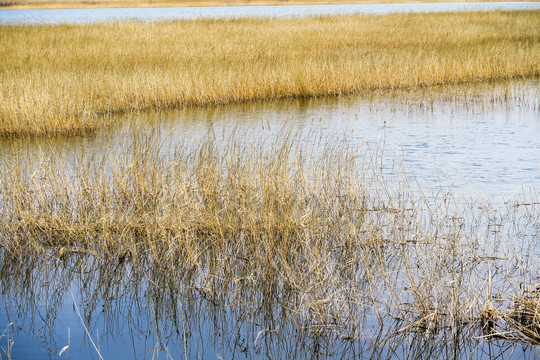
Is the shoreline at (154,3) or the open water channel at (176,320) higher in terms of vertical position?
the shoreline at (154,3)

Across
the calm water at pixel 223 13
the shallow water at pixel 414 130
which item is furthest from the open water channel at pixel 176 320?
the calm water at pixel 223 13

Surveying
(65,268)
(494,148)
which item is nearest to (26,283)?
(65,268)

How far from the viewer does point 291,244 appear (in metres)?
4.42

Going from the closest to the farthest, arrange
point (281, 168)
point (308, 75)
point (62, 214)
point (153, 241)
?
1. point (153, 241)
2. point (62, 214)
3. point (281, 168)
4. point (308, 75)

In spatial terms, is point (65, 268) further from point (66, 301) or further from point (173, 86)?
point (173, 86)

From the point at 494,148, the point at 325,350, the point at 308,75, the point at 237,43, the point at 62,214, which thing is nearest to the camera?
the point at 325,350

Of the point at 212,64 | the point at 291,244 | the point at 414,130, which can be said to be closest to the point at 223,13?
the point at 212,64

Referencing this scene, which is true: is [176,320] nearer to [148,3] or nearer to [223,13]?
[223,13]

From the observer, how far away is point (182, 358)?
317cm

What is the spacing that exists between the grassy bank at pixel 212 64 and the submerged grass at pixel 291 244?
441 cm

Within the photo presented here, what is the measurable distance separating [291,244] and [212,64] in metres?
8.55

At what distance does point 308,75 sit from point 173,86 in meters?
2.63

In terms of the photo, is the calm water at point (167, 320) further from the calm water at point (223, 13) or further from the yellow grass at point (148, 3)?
the yellow grass at point (148, 3)

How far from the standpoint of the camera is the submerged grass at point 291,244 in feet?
10.9
